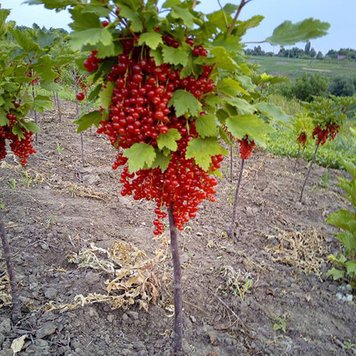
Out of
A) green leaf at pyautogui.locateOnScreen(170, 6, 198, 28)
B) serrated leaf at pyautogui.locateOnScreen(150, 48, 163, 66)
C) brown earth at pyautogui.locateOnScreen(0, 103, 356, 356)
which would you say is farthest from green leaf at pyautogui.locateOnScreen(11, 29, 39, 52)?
brown earth at pyautogui.locateOnScreen(0, 103, 356, 356)

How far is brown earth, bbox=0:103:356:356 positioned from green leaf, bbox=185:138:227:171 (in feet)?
5.66

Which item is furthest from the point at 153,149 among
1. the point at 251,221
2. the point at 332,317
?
the point at 251,221

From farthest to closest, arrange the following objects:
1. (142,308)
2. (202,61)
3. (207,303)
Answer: (207,303)
(142,308)
(202,61)

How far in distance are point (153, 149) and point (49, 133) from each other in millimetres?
6736

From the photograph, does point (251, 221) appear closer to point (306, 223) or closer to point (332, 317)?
point (306, 223)

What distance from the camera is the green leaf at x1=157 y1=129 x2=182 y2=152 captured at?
65.5 inches

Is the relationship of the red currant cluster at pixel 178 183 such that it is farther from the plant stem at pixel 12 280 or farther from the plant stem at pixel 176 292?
the plant stem at pixel 12 280

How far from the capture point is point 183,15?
4.85 feet

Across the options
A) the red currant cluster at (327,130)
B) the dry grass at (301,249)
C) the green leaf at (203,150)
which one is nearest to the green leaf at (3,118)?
the green leaf at (203,150)

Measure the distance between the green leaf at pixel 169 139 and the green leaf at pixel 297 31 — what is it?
617 millimetres

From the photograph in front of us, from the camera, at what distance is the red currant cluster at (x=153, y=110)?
1.64m

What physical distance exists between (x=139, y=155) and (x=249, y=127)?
1.76ft

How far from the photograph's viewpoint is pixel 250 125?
1.74 m

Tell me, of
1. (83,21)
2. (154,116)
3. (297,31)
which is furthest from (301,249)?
(83,21)
